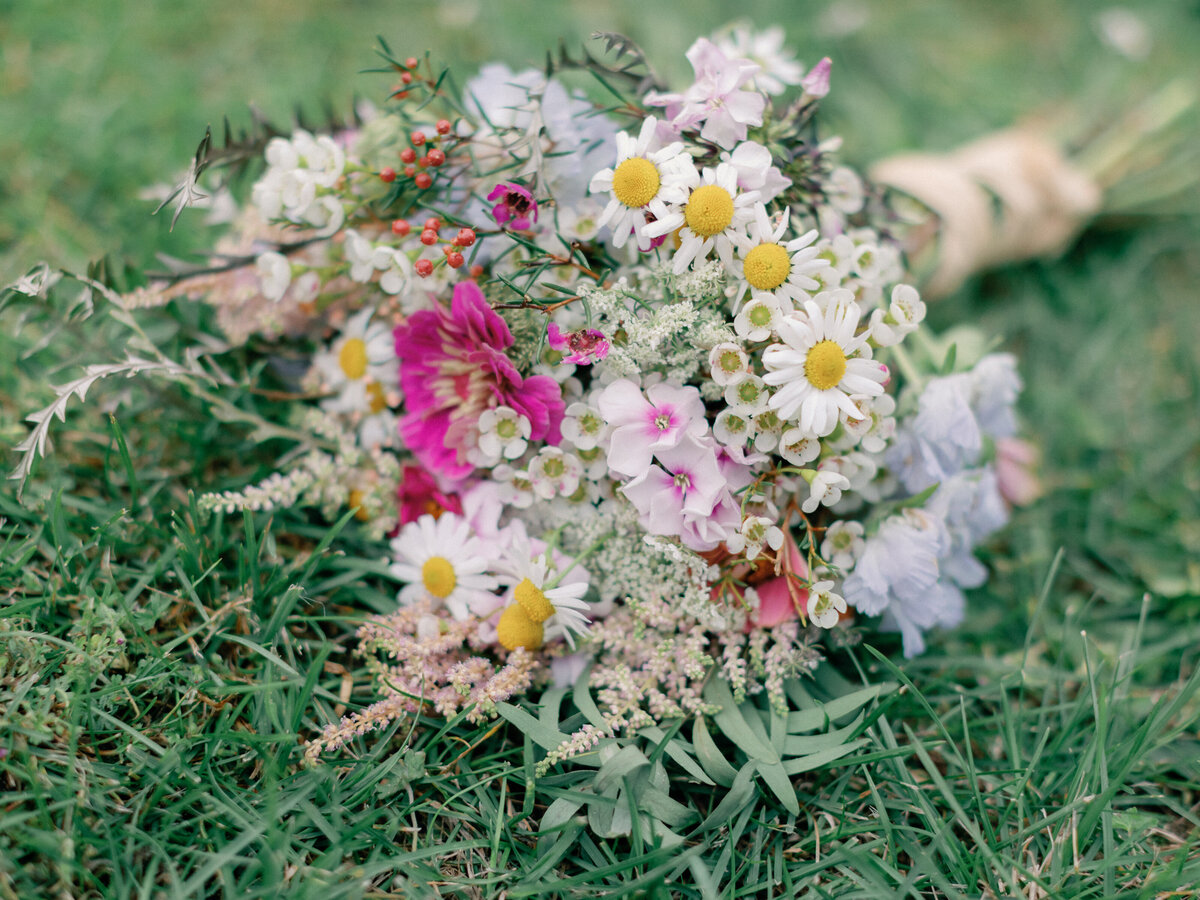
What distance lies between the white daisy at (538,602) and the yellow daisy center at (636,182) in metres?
0.49

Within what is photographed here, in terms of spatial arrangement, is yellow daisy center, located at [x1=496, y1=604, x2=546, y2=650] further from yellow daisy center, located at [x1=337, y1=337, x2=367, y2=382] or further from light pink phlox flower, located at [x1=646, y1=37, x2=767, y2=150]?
light pink phlox flower, located at [x1=646, y1=37, x2=767, y2=150]

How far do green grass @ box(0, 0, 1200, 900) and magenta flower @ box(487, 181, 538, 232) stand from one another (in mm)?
540

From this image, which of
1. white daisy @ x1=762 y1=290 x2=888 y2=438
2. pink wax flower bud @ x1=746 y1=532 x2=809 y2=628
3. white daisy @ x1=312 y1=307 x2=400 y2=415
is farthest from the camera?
white daisy @ x1=312 y1=307 x2=400 y2=415

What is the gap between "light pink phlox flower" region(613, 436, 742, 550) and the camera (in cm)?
100

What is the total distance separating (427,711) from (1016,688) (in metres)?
0.96

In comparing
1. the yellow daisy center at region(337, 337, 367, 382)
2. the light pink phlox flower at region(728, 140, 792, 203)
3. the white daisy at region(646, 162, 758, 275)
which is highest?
the light pink phlox flower at region(728, 140, 792, 203)

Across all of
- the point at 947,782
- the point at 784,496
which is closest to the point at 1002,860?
the point at 947,782

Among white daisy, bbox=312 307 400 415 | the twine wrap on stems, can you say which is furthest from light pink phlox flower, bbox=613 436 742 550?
the twine wrap on stems

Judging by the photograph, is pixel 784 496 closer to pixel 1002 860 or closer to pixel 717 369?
pixel 717 369

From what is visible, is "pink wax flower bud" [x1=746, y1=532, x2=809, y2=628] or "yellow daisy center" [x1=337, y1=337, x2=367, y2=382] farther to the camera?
"yellow daisy center" [x1=337, y1=337, x2=367, y2=382]

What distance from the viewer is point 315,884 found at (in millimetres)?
901

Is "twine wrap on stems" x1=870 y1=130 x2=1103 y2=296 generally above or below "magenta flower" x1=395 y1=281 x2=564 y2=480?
above

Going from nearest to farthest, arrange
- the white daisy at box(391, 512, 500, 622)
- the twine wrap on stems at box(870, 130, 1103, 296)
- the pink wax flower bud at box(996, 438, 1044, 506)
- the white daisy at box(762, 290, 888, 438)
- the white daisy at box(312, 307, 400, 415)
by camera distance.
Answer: the white daisy at box(762, 290, 888, 438) → the white daisy at box(391, 512, 500, 622) → the white daisy at box(312, 307, 400, 415) → the pink wax flower bud at box(996, 438, 1044, 506) → the twine wrap on stems at box(870, 130, 1103, 296)

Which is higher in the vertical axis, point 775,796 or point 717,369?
point 717,369
